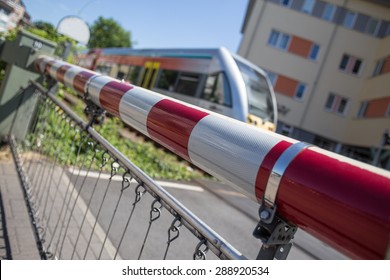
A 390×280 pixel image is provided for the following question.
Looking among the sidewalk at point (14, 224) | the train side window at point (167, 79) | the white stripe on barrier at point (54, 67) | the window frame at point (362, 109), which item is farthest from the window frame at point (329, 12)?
the sidewalk at point (14, 224)

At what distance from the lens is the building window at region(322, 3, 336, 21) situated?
25.5 m

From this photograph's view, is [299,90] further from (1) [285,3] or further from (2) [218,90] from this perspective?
(2) [218,90]

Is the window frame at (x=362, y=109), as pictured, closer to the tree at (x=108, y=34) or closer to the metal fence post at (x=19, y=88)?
the metal fence post at (x=19, y=88)

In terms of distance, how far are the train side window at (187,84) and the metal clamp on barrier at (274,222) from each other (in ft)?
33.9

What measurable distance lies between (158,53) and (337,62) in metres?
17.1

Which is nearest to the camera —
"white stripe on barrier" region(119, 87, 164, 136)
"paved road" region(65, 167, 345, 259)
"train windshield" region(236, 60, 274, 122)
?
"white stripe on barrier" region(119, 87, 164, 136)

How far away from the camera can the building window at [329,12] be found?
25.5m

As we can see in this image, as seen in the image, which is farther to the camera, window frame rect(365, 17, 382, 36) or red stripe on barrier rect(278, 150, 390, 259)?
window frame rect(365, 17, 382, 36)

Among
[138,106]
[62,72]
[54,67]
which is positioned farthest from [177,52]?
[138,106]

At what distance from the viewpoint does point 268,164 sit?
89 cm

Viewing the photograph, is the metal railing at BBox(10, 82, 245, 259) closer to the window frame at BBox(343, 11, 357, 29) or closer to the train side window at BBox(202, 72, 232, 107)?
the train side window at BBox(202, 72, 232, 107)

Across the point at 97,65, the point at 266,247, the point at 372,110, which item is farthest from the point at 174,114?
the point at 372,110

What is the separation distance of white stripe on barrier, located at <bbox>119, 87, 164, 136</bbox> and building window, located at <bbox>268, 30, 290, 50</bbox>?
25.5m

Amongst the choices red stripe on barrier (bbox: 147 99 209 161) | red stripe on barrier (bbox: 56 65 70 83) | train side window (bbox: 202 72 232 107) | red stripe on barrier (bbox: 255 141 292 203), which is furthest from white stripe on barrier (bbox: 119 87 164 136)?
train side window (bbox: 202 72 232 107)
